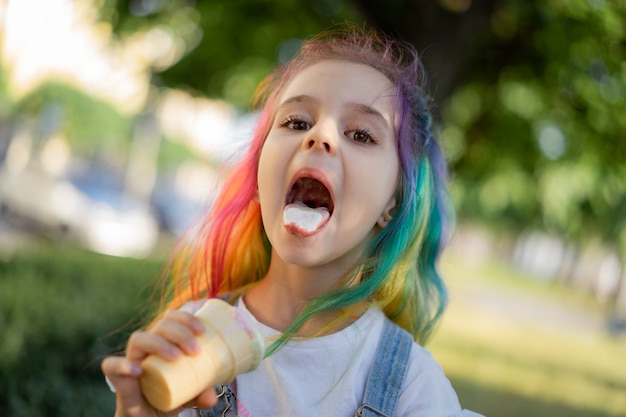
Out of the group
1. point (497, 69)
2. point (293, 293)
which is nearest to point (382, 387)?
point (293, 293)

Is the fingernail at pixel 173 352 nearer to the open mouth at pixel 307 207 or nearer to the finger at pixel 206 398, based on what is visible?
the finger at pixel 206 398

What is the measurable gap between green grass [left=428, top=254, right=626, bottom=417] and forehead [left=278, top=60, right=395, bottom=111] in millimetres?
2690

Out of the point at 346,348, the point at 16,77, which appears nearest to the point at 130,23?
the point at 346,348

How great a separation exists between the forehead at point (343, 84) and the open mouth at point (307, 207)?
23 centimetres

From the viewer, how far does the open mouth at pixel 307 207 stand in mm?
1698

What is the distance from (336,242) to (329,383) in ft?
1.09

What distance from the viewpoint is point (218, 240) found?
7.34ft

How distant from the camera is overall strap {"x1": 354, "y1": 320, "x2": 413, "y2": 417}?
5.64 feet

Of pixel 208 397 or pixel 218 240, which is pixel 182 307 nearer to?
pixel 218 240

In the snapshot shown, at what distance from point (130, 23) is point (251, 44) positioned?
1.47 metres

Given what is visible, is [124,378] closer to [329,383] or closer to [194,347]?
[194,347]

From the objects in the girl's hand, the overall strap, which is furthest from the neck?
the girl's hand

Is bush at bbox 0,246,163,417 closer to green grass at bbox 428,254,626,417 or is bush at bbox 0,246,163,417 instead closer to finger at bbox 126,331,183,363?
finger at bbox 126,331,183,363

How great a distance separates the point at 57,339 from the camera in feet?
12.0
